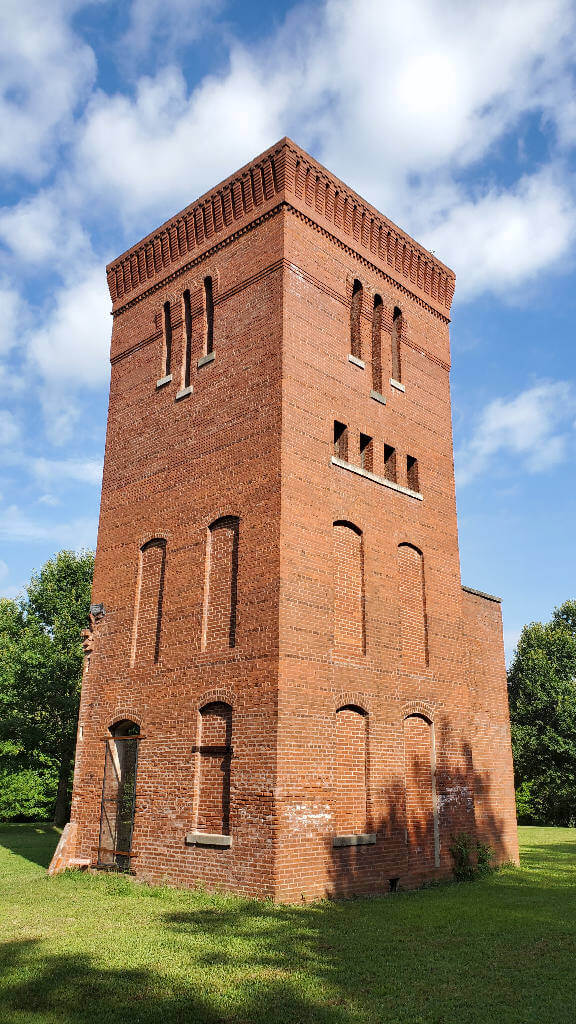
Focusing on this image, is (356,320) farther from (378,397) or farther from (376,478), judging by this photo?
(376,478)

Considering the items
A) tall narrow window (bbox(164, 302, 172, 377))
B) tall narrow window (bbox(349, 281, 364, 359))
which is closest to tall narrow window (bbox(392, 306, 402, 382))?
tall narrow window (bbox(349, 281, 364, 359))

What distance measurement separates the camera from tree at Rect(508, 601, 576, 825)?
3869cm

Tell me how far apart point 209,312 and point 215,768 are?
30.7 feet

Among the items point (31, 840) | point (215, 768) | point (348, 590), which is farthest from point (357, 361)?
point (31, 840)

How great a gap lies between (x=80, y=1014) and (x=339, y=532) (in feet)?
29.9

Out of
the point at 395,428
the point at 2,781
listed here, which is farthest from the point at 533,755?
the point at 395,428

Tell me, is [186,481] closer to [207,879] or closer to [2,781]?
[207,879]

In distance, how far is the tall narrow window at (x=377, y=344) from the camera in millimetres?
16672

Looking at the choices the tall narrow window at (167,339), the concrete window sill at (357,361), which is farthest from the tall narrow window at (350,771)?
the tall narrow window at (167,339)

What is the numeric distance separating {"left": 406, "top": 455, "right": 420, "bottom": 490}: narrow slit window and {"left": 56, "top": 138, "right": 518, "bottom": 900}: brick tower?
100mm

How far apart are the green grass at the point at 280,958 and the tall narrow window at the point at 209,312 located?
34.4 feet

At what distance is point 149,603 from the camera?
51.8 ft

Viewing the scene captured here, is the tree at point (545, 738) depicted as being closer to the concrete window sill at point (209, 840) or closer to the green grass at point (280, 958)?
the green grass at point (280, 958)

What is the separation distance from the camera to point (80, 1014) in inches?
271
